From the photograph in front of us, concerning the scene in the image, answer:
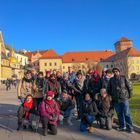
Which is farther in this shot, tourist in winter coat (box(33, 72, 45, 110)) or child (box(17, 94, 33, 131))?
tourist in winter coat (box(33, 72, 45, 110))

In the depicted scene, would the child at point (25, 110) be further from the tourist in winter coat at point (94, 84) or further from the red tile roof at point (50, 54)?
the red tile roof at point (50, 54)

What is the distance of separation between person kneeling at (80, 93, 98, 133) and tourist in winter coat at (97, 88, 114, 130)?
0.23m

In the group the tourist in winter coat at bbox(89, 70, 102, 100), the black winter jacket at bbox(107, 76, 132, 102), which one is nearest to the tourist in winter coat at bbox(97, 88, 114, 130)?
the black winter jacket at bbox(107, 76, 132, 102)

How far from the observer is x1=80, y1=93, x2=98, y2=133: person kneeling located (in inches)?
372

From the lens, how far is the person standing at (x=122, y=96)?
9.31 metres

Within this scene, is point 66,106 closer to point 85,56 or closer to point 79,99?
point 79,99

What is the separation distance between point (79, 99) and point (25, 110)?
2680mm

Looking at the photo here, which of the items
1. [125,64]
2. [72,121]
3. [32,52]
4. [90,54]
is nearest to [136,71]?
[125,64]

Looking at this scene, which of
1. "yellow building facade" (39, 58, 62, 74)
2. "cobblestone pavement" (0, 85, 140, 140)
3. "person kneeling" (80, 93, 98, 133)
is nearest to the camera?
"cobblestone pavement" (0, 85, 140, 140)

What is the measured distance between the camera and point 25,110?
32.0ft

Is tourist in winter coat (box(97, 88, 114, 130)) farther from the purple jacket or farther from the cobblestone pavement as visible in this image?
the purple jacket

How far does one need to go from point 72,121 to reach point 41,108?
7.82ft

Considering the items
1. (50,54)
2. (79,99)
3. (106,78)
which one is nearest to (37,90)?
(79,99)

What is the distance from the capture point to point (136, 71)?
12469cm
